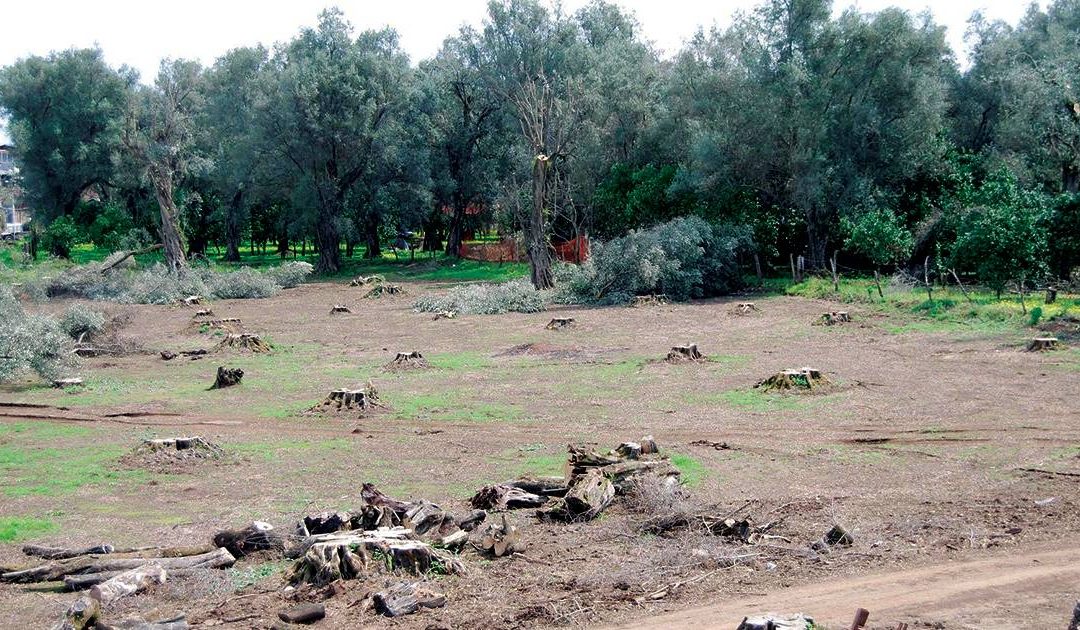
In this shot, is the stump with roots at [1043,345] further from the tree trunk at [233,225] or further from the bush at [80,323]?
the tree trunk at [233,225]

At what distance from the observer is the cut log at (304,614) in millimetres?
8008

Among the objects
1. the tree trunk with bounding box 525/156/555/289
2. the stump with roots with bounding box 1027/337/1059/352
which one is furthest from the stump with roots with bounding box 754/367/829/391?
the tree trunk with bounding box 525/156/555/289

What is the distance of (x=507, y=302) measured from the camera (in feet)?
109

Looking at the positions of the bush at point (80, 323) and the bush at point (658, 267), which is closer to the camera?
the bush at point (80, 323)

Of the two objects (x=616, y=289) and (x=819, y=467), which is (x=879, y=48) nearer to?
(x=616, y=289)

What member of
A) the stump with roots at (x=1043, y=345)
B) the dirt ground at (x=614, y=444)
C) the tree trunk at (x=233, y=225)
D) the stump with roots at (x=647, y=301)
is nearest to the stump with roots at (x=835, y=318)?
the dirt ground at (x=614, y=444)

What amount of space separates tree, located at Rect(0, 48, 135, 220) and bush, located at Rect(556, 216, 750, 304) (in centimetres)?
3329

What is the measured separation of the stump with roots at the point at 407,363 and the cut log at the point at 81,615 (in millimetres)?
13639

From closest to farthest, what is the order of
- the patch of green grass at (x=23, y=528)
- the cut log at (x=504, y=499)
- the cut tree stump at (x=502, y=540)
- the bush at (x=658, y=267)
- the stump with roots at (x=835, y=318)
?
the cut tree stump at (x=502, y=540), the patch of green grass at (x=23, y=528), the cut log at (x=504, y=499), the stump with roots at (x=835, y=318), the bush at (x=658, y=267)

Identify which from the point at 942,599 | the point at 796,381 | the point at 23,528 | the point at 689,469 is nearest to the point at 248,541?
the point at 23,528

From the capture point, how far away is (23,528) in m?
10.8

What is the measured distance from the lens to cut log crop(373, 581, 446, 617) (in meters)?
8.10

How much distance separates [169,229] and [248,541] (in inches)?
1469

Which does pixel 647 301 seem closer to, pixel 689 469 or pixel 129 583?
pixel 689 469
